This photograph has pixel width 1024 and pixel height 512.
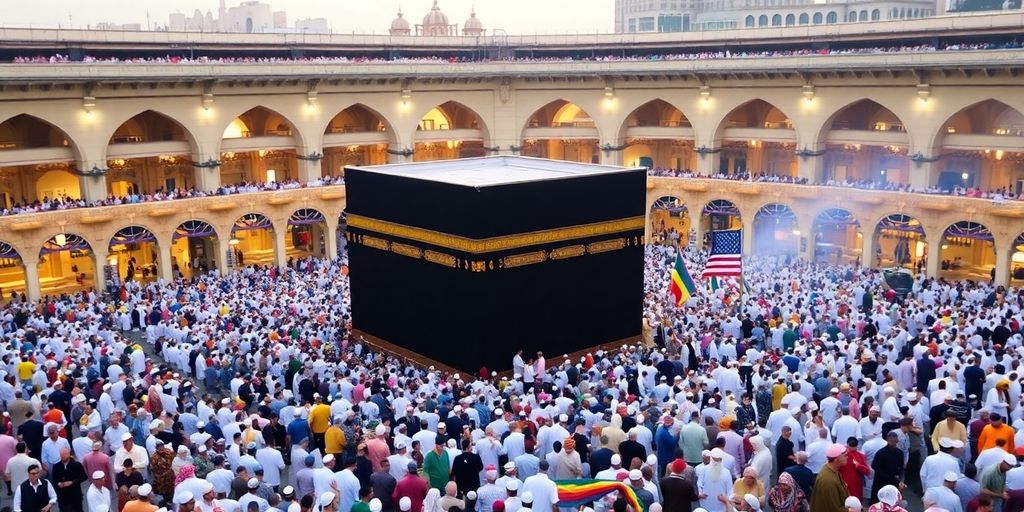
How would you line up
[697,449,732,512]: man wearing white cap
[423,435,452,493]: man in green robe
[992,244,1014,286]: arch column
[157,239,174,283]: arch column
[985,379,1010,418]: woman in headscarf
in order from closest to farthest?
[697,449,732,512]: man wearing white cap
[423,435,452,493]: man in green robe
[985,379,1010,418]: woman in headscarf
[992,244,1014,286]: arch column
[157,239,174,283]: arch column

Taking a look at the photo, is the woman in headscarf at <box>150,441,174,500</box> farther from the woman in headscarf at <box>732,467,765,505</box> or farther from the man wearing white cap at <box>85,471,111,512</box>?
the woman in headscarf at <box>732,467,765,505</box>

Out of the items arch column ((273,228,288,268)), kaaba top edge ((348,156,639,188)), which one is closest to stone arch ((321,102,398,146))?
arch column ((273,228,288,268))

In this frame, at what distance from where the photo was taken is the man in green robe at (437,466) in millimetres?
11547

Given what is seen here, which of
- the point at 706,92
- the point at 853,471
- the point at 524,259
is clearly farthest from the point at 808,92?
the point at 853,471

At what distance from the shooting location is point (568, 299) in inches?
844

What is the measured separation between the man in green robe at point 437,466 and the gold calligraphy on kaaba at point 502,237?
8723 mm

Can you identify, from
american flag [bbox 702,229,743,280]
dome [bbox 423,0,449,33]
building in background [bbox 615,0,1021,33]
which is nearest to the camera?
american flag [bbox 702,229,743,280]

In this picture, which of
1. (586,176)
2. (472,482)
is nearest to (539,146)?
(586,176)

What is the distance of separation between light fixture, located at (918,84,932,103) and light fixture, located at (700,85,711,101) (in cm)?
836

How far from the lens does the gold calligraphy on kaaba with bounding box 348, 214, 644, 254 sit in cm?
2006

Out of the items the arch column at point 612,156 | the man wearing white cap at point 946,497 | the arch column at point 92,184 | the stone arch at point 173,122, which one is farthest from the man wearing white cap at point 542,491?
the arch column at point 612,156

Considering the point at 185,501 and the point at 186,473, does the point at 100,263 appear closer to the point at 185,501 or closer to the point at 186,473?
the point at 186,473

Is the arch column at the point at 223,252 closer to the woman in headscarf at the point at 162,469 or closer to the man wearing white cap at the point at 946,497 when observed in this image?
the woman in headscarf at the point at 162,469

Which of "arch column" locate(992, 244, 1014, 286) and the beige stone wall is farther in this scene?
the beige stone wall
